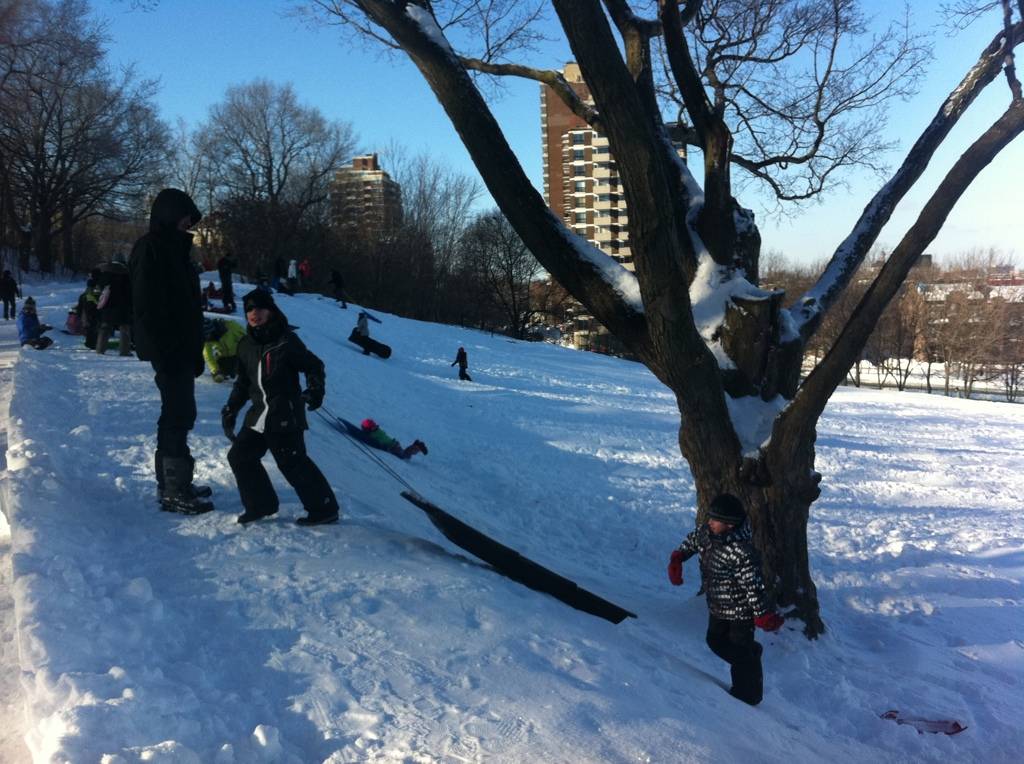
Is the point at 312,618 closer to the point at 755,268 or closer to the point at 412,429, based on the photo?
the point at 755,268

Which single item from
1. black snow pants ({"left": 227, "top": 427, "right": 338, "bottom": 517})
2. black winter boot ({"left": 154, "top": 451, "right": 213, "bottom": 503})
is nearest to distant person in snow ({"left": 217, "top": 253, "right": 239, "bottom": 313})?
black winter boot ({"left": 154, "top": 451, "right": 213, "bottom": 503})

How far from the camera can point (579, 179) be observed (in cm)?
8750

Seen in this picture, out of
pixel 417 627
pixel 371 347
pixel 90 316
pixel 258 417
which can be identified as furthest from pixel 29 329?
pixel 417 627

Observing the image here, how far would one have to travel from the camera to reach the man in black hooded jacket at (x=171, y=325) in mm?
4590

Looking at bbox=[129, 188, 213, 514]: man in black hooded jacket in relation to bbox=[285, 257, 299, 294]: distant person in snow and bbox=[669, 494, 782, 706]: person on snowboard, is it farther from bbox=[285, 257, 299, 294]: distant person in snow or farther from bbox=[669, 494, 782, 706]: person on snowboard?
bbox=[285, 257, 299, 294]: distant person in snow

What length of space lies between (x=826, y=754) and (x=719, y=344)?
3040 millimetres

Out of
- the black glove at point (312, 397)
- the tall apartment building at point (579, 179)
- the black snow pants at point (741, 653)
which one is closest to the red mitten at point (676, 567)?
the black snow pants at point (741, 653)

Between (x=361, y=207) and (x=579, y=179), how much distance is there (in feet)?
125

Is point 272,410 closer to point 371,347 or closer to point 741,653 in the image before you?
point 741,653

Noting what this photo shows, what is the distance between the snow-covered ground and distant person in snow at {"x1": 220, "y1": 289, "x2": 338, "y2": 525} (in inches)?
9.2

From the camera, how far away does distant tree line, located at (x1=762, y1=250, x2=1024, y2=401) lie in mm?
52938

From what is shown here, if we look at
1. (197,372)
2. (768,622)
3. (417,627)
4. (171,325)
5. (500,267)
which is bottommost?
(768,622)

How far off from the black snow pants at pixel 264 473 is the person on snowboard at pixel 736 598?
243 centimetres

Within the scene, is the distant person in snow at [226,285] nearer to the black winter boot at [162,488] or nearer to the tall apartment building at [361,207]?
the black winter boot at [162,488]
